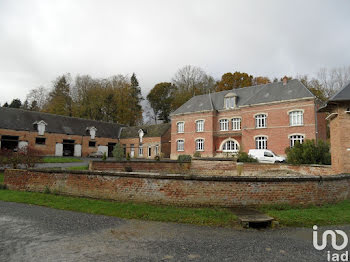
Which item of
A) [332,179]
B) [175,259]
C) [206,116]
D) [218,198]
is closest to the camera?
[175,259]

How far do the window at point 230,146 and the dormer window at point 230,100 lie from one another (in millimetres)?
4885

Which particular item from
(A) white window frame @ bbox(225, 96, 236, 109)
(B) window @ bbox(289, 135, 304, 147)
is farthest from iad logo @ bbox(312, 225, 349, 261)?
(A) white window frame @ bbox(225, 96, 236, 109)

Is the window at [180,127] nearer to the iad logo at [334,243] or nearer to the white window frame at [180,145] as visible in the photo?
the white window frame at [180,145]

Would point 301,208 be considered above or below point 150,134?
below

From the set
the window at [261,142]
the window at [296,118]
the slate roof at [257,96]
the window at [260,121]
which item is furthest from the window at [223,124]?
the window at [296,118]

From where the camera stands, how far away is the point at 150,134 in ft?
129

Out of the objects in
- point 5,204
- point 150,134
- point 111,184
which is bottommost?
point 5,204

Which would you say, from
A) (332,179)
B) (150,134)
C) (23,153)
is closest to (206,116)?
(150,134)

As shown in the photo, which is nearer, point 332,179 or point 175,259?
point 175,259

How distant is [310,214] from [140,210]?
4942mm

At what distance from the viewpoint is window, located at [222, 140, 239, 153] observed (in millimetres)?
31561

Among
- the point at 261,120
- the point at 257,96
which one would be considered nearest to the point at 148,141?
the point at 261,120

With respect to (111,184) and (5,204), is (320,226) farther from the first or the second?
(5,204)

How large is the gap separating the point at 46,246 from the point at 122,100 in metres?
47.6
